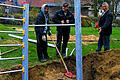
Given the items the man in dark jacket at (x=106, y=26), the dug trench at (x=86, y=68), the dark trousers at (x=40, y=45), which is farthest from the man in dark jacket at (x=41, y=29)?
the man in dark jacket at (x=106, y=26)

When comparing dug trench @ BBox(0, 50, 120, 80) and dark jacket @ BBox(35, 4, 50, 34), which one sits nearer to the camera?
dug trench @ BBox(0, 50, 120, 80)

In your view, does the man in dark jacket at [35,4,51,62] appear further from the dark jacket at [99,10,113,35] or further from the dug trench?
the dark jacket at [99,10,113,35]

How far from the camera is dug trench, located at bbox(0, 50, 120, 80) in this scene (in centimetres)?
416

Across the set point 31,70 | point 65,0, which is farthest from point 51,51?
point 31,70

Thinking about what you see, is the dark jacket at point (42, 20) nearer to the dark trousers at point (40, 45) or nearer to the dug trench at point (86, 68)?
the dark trousers at point (40, 45)

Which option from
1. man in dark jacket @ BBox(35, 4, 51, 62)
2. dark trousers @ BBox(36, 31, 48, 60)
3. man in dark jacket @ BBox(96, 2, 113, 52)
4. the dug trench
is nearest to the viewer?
the dug trench

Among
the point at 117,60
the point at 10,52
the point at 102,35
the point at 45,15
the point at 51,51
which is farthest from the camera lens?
the point at 51,51

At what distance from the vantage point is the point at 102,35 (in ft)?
21.0

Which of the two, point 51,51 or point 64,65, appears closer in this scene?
point 64,65

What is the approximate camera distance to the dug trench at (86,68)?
13.6 ft

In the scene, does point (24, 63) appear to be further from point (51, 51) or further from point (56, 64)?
point (51, 51)

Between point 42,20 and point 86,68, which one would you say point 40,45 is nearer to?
point 42,20

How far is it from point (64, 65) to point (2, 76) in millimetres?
1715

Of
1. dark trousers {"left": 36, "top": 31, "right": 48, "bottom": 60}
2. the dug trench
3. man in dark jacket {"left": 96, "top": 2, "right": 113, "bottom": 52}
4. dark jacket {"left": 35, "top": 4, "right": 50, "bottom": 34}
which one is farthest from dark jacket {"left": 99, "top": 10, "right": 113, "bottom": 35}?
dark trousers {"left": 36, "top": 31, "right": 48, "bottom": 60}
